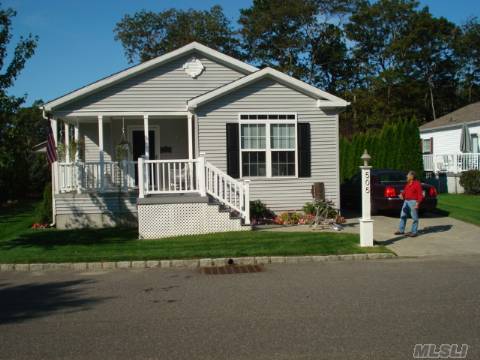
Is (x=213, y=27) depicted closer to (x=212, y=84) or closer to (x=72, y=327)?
(x=212, y=84)

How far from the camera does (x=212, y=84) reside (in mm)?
16797

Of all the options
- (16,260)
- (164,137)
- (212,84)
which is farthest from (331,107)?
(16,260)

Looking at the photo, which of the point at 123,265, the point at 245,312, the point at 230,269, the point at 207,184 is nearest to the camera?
the point at 245,312

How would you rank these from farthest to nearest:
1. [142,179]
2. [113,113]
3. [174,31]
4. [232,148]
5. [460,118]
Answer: [174,31] → [460,118] → [113,113] → [232,148] → [142,179]

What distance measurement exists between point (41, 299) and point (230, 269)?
3408mm

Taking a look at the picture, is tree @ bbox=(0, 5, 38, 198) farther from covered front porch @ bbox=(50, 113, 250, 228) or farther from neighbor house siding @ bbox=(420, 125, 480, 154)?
neighbor house siding @ bbox=(420, 125, 480, 154)

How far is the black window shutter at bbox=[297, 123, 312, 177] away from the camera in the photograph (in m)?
15.5

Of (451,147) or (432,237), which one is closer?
(432,237)

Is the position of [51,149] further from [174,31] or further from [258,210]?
[174,31]

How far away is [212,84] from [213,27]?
30843 millimetres

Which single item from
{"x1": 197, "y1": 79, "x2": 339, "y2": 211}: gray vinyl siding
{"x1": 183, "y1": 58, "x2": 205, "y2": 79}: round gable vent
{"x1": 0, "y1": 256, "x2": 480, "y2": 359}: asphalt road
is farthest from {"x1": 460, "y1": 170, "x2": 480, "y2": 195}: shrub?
{"x1": 0, "y1": 256, "x2": 480, "y2": 359}: asphalt road

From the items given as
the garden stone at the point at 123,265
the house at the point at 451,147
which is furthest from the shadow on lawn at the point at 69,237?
the house at the point at 451,147

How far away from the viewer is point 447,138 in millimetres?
28531

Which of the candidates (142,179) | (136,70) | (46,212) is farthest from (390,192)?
(46,212)
